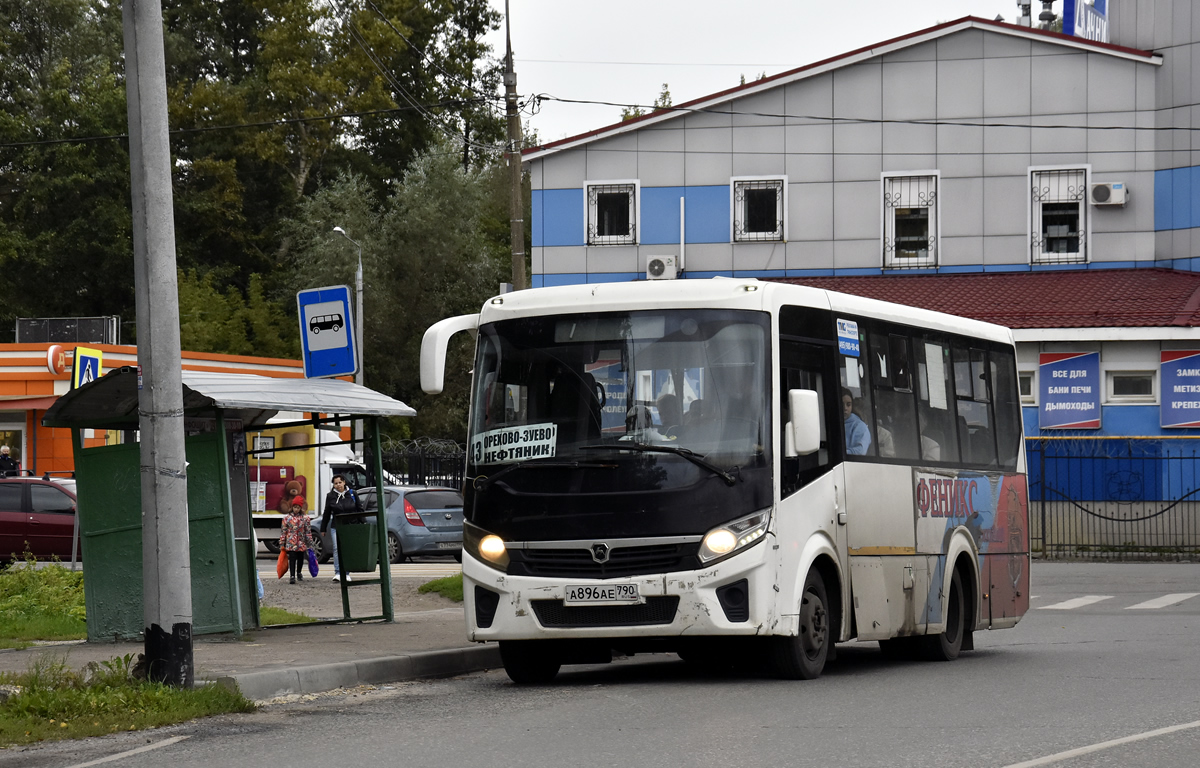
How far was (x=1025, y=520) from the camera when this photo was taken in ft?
52.6

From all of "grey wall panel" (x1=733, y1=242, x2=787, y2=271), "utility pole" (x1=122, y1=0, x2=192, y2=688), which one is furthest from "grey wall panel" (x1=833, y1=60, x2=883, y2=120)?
"utility pole" (x1=122, y1=0, x2=192, y2=688)

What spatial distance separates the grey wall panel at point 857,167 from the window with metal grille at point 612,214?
419 centimetres

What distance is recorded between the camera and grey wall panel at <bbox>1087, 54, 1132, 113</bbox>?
108 feet

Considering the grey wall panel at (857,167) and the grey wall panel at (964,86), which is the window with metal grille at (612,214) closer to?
the grey wall panel at (857,167)

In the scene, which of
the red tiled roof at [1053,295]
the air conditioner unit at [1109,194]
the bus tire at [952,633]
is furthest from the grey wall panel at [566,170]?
the bus tire at [952,633]

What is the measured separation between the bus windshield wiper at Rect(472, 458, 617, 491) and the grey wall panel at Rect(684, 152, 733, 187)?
23.7 m

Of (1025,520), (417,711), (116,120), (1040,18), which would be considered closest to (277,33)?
(116,120)

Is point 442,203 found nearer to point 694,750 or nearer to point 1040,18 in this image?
point 1040,18

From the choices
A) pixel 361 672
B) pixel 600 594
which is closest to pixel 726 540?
pixel 600 594

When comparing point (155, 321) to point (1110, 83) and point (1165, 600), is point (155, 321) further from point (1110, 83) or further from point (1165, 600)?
point (1110, 83)

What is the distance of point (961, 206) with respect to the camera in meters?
33.6

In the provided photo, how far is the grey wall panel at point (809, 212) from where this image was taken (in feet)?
112

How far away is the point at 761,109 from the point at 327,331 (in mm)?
20995

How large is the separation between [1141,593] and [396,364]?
39.5 m
